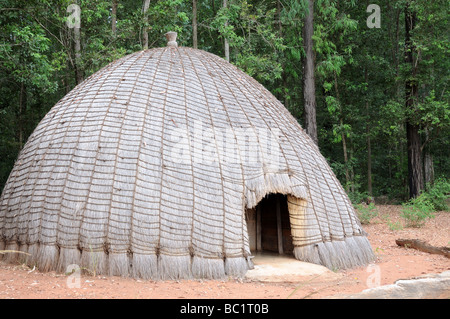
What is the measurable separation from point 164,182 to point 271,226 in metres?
3.36

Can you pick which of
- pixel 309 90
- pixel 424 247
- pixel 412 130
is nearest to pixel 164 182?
pixel 424 247

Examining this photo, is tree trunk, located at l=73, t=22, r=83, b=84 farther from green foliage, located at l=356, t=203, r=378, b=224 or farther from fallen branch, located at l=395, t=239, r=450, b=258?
fallen branch, located at l=395, t=239, r=450, b=258

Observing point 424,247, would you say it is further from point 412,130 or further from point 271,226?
point 412,130

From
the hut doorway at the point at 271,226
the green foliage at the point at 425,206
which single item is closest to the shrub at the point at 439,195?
the green foliage at the point at 425,206

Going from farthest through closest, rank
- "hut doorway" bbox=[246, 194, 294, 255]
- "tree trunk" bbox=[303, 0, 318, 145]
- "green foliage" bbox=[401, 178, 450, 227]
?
"tree trunk" bbox=[303, 0, 318, 145] < "green foliage" bbox=[401, 178, 450, 227] < "hut doorway" bbox=[246, 194, 294, 255]

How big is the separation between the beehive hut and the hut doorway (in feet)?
4.03

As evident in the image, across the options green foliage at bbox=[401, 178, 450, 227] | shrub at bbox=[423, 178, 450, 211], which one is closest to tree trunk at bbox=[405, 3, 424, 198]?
green foliage at bbox=[401, 178, 450, 227]

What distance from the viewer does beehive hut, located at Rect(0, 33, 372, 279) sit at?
6480 mm

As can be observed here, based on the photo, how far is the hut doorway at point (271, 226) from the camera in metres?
8.82

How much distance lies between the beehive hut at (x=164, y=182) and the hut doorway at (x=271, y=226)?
48.4 inches

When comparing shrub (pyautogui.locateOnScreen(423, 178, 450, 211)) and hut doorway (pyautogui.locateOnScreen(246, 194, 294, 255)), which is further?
shrub (pyautogui.locateOnScreen(423, 178, 450, 211))

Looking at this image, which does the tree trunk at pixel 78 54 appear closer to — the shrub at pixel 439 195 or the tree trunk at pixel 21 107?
the tree trunk at pixel 21 107

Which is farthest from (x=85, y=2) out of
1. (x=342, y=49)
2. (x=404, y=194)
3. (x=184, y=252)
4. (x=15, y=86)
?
(x=404, y=194)

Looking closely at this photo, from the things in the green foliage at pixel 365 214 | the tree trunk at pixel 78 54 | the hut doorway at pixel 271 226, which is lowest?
the green foliage at pixel 365 214
